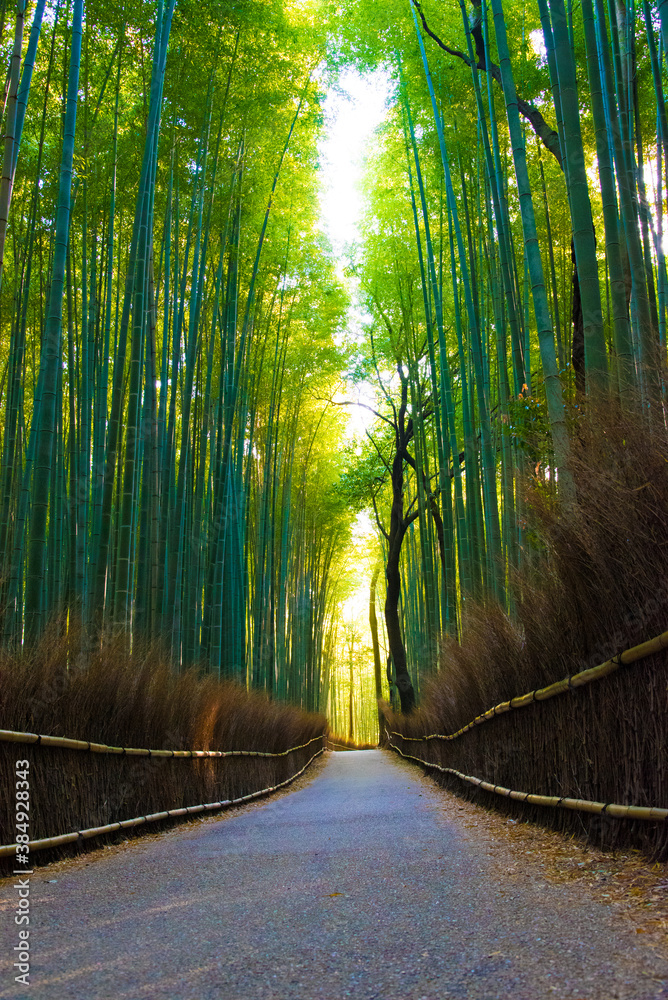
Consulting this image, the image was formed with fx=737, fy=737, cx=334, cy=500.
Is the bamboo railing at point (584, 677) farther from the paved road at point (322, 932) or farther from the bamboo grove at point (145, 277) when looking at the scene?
the bamboo grove at point (145, 277)

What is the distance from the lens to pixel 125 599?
455cm

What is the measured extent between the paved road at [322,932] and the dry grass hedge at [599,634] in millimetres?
361

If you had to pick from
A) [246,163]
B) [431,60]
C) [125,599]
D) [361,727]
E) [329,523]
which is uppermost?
[431,60]

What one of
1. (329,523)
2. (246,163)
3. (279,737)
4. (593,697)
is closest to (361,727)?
(329,523)

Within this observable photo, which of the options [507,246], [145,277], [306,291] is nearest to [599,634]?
[507,246]

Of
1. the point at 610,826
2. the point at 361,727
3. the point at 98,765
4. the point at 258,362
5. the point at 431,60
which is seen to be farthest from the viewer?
the point at 361,727

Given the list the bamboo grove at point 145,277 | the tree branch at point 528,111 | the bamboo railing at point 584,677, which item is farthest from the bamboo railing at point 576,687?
the tree branch at point 528,111

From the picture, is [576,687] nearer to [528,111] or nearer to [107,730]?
[107,730]

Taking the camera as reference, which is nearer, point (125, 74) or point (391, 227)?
point (125, 74)

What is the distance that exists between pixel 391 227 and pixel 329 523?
271 inches

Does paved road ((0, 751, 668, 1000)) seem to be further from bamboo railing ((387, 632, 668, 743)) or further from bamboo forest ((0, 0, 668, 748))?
bamboo forest ((0, 0, 668, 748))

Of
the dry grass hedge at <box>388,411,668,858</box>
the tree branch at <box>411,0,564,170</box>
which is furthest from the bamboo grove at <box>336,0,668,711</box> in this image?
the dry grass hedge at <box>388,411,668,858</box>

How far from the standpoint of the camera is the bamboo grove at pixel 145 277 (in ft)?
14.5

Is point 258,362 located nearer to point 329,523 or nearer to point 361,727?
point 329,523
